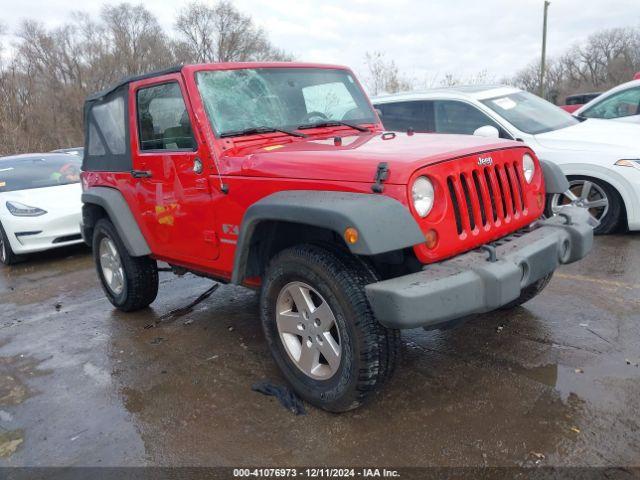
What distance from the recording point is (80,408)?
3148 mm

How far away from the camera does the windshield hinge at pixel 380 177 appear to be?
2.46 m

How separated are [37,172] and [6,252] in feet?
4.29

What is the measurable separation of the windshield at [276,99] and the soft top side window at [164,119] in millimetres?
202

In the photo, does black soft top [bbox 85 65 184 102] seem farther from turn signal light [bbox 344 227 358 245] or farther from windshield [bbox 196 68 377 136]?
turn signal light [bbox 344 227 358 245]

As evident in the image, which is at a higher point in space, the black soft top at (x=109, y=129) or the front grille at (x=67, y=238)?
the black soft top at (x=109, y=129)

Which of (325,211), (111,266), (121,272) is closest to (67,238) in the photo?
(111,266)

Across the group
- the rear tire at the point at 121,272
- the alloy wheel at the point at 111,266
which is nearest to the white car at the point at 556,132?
the rear tire at the point at 121,272

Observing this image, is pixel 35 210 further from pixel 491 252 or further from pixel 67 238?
pixel 491 252

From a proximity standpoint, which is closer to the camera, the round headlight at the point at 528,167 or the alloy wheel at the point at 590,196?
the round headlight at the point at 528,167

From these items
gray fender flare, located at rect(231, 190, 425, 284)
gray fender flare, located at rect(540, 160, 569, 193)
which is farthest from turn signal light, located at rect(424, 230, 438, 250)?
gray fender flare, located at rect(540, 160, 569, 193)

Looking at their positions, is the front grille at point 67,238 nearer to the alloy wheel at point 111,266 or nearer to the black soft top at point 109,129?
the black soft top at point 109,129

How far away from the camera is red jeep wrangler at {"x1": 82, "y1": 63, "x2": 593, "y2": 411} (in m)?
2.42

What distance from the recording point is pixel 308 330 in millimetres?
2838

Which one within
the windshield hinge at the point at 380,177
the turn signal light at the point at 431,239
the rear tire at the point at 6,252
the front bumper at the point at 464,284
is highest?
the windshield hinge at the point at 380,177
